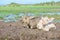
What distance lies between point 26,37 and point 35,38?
42 cm

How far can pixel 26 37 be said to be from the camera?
12.1 meters

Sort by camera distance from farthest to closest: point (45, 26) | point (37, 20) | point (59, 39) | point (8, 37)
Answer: point (37, 20) → point (45, 26) → point (59, 39) → point (8, 37)

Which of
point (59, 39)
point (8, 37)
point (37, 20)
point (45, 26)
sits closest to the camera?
point (8, 37)

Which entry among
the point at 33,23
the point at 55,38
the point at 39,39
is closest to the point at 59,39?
the point at 55,38

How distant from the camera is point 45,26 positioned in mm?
15086

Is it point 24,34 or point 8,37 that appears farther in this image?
point 24,34

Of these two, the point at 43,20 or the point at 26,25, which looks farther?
the point at 26,25

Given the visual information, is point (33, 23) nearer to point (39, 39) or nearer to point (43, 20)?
point (43, 20)

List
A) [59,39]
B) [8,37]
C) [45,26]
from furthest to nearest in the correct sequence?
[45,26] → [59,39] → [8,37]

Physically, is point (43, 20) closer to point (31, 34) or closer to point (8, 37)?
point (31, 34)

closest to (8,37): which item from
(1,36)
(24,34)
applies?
(1,36)

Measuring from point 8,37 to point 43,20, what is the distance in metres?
4.06

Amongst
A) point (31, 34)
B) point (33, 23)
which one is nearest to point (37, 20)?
point (33, 23)

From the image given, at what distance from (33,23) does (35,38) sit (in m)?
3.79
